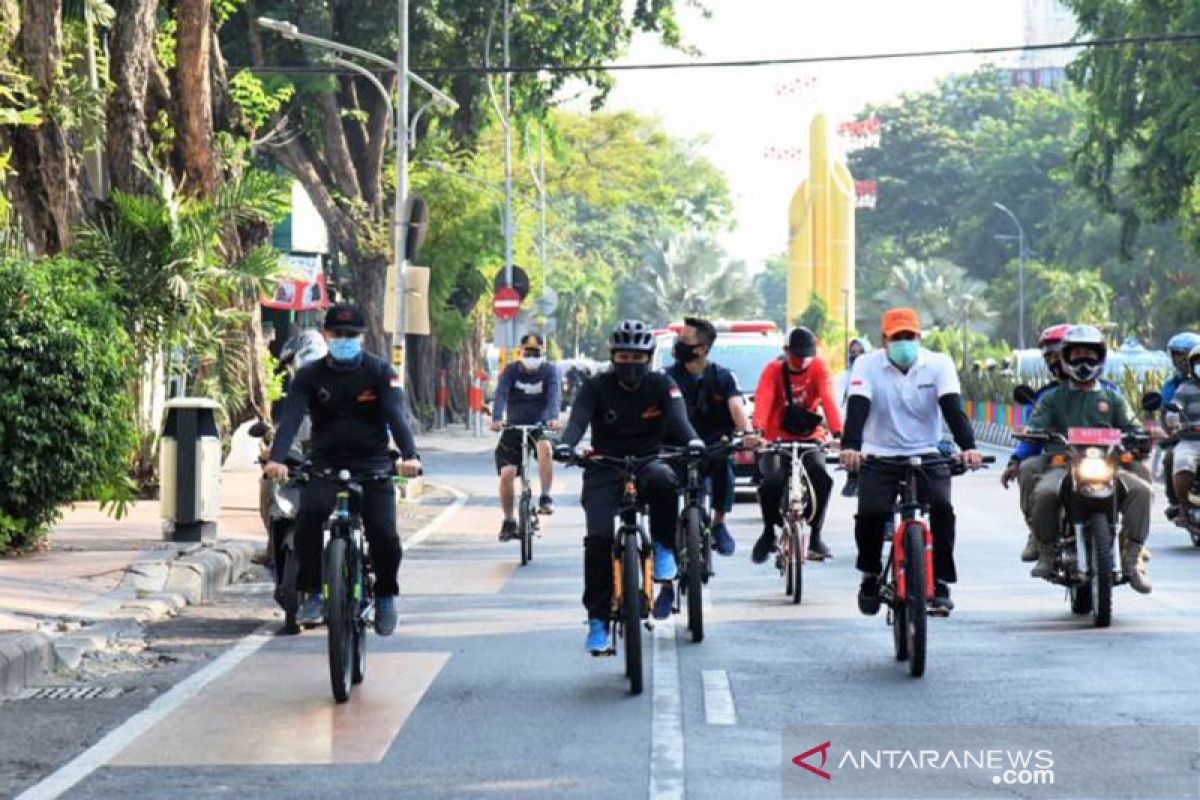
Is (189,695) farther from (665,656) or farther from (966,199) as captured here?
(966,199)

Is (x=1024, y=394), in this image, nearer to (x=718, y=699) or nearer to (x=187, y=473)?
(x=718, y=699)

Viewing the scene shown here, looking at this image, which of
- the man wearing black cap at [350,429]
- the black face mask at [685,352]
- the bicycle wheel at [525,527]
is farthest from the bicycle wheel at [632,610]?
the bicycle wheel at [525,527]

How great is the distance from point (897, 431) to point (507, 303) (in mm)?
29037

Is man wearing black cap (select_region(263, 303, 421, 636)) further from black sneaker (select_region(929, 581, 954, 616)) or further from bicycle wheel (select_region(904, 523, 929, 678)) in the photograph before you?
black sneaker (select_region(929, 581, 954, 616))

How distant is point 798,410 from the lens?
A: 15.7 meters

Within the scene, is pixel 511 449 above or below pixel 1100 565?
above

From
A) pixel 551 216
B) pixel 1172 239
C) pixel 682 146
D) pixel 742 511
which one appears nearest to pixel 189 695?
pixel 742 511

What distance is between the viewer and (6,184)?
21.9 metres

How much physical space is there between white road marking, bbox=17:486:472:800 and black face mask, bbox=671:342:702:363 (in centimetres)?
335

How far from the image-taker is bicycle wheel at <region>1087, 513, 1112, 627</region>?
12750mm

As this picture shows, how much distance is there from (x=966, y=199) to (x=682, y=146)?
716 inches

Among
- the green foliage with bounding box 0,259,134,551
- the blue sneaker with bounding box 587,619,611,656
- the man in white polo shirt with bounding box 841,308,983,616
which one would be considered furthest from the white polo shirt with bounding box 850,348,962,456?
the green foliage with bounding box 0,259,134,551

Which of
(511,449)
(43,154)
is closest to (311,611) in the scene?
(511,449)

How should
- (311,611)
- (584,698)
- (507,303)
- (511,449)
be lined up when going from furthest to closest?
(507,303) < (511,449) < (311,611) < (584,698)
